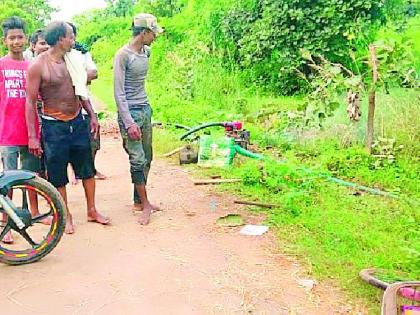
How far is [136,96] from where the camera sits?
219 inches

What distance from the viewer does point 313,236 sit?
5.09 metres

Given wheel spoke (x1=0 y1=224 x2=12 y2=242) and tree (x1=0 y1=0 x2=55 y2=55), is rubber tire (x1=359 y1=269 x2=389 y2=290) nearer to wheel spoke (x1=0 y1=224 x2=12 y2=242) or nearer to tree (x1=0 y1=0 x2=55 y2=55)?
wheel spoke (x1=0 y1=224 x2=12 y2=242)

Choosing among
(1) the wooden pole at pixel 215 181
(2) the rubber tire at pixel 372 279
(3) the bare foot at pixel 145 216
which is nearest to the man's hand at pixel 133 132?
(3) the bare foot at pixel 145 216

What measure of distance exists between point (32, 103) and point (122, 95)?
816mm

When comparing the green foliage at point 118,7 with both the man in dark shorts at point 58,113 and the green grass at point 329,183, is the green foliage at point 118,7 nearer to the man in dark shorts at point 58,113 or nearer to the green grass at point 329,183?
the green grass at point 329,183

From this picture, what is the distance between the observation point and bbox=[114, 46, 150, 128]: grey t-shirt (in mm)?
5336

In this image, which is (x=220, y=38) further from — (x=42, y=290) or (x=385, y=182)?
(x=42, y=290)

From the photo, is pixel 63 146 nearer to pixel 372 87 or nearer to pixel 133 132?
pixel 133 132

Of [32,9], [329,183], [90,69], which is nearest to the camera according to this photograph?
[90,69]

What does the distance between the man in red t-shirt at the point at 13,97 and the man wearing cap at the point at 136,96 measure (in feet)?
2.68

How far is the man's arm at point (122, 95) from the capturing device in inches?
210

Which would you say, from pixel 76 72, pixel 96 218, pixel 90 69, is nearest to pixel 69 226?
pixel 96 218

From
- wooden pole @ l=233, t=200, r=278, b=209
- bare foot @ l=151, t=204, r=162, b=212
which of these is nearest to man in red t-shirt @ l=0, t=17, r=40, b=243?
bare foot @ l=151, t=204, r=162, b=212

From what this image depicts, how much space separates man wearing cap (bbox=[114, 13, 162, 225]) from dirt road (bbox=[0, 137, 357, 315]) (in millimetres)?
459
